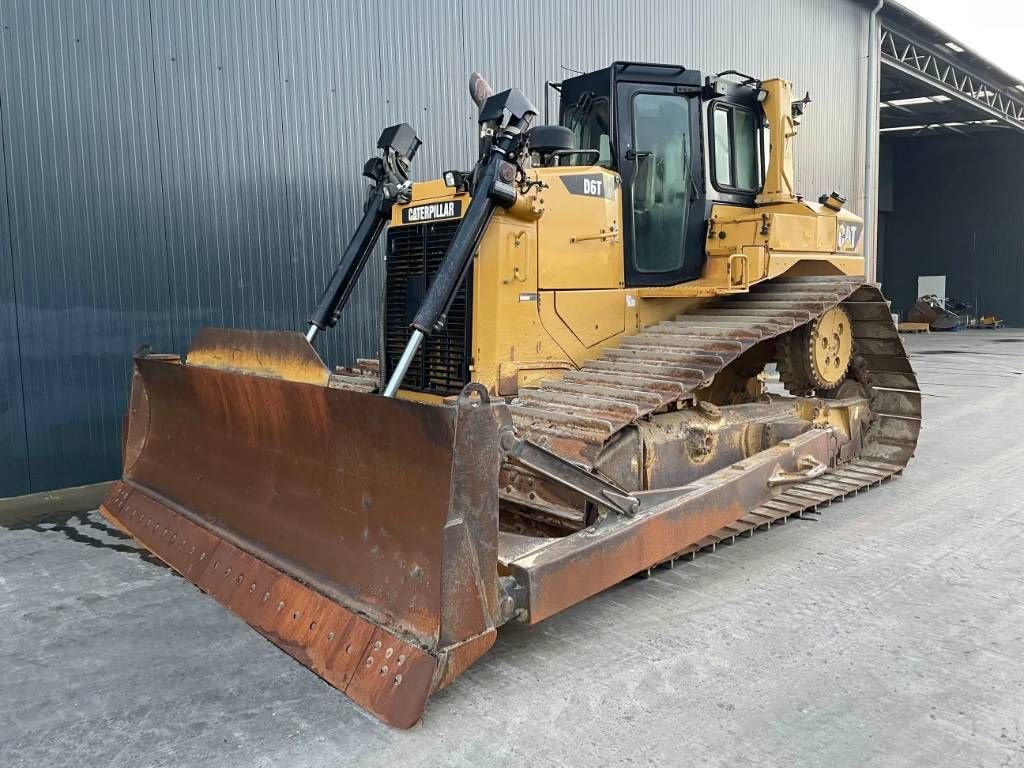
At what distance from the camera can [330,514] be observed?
3.86 metres

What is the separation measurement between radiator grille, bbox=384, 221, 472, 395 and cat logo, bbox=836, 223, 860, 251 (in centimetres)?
347

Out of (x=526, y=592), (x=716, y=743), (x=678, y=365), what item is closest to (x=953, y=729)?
(x=716, y=743)

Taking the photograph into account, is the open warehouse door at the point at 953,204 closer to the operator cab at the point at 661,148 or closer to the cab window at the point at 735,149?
the cab window at the point at 735,149

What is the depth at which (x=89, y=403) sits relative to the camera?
695 centimetres

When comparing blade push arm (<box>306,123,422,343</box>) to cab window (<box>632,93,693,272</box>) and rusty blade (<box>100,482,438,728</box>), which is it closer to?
cab window (<box>632,93,693,272</box>)

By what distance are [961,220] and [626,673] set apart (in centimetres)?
3451

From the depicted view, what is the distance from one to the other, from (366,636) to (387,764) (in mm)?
572

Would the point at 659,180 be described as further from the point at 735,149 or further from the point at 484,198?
the point at 484,198

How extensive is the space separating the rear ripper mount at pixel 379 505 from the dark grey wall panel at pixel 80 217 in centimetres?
160

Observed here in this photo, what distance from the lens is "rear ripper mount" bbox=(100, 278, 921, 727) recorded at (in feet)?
10.3

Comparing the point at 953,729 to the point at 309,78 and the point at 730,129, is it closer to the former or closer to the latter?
the point at 730,129

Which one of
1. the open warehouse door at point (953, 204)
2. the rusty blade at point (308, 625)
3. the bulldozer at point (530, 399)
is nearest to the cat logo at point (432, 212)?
the bulldozer at point (530, 399)

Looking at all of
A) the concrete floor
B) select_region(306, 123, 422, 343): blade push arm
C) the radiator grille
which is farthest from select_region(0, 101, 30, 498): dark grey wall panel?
the radiator grille

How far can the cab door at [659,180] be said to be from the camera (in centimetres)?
553
